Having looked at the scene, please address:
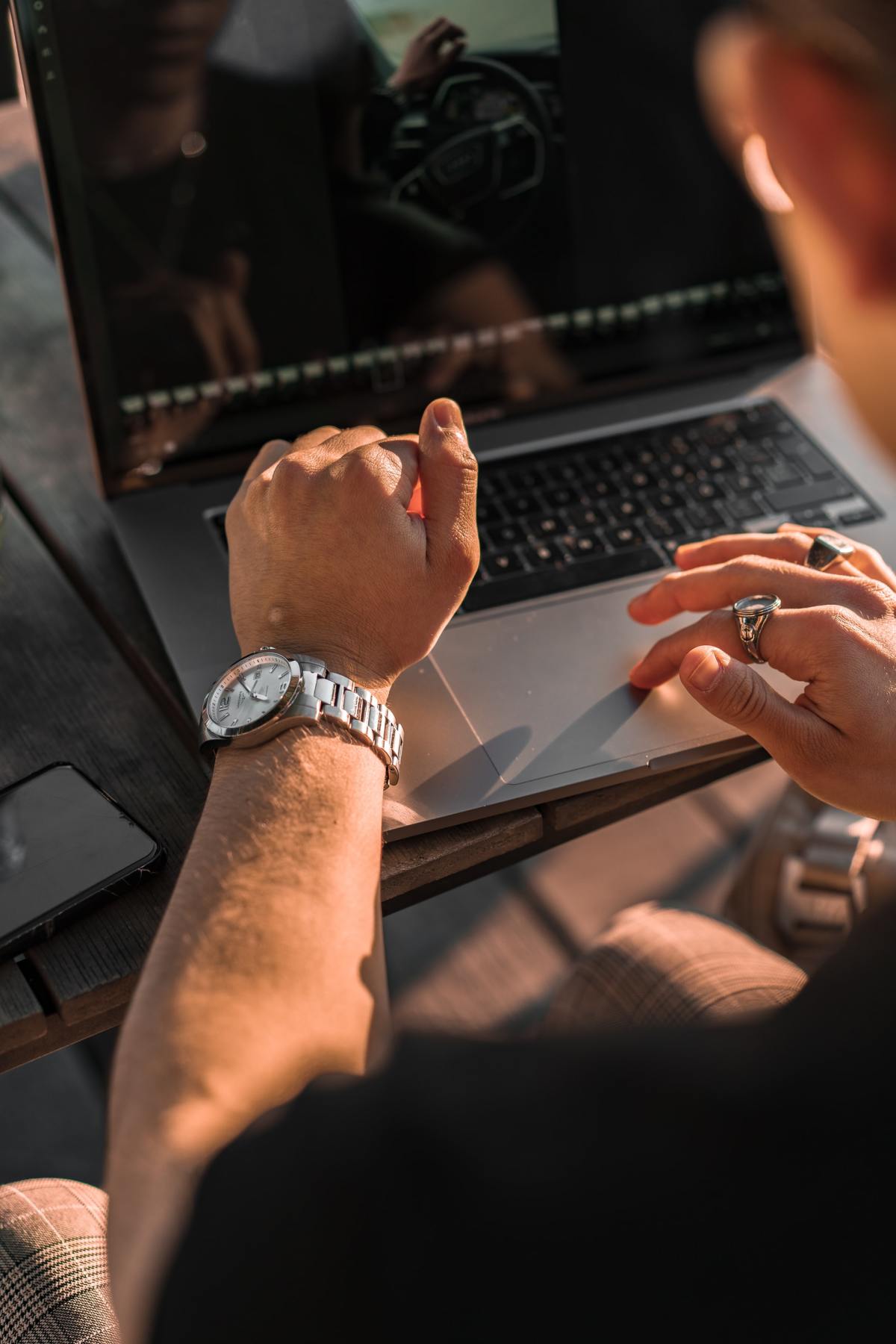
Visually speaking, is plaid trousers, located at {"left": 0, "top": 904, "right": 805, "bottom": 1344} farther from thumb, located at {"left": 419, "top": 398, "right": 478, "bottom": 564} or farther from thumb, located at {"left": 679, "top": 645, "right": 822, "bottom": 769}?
thumb, located at {"left": 419, "top": 398, "right": 478, "bottom": 564}

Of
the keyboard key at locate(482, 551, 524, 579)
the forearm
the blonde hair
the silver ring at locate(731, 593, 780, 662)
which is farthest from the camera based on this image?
the keyboard key at locate(482, 551, 524, 579)

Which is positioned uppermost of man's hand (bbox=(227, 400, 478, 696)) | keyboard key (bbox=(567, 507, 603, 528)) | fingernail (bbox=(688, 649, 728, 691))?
man's hand (bbox=(227, 400, 478, 696))

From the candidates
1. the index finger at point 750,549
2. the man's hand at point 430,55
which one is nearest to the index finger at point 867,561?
the index finger at point 750,549

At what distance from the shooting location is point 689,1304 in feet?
1.33

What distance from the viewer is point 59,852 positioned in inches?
27.2

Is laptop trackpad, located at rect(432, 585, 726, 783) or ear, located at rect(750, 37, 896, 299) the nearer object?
ear, located at rect(750, 37, 896, 299)

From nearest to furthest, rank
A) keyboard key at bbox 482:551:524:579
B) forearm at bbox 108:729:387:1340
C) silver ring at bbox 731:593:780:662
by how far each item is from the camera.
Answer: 1. forearm at bbox 108:729:387:1340
2. silver ring at bbox 731:593:780:662
3. keyboard key at bbox 482:551:524:579

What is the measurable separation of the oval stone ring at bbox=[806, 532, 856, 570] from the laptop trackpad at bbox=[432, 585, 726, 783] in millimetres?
103

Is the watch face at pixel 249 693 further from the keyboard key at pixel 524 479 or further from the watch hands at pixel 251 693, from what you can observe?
the keyboard key at pixel 524 479

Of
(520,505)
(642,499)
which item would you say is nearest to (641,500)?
(642,499)

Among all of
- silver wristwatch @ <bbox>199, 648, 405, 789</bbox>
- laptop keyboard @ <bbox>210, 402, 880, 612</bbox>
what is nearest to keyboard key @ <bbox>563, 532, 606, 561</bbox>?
laptop keyboard @ <bbox>210, 402, 880, 612</bbox>

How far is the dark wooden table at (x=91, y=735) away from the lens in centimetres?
66

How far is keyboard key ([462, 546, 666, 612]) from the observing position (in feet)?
2.83

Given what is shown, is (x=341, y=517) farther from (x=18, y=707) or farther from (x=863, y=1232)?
(x=863, y=1232)
